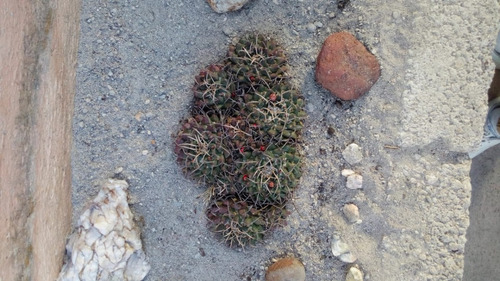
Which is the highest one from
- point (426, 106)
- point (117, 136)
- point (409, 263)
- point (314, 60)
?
point (314, 60)

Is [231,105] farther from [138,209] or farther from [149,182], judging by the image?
[138,209]

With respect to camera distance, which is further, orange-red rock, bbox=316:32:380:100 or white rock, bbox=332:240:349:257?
white rock, bbox=332:240:349:257

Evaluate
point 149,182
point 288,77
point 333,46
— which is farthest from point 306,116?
point 149,182

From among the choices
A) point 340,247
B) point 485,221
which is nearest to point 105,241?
point 340,247

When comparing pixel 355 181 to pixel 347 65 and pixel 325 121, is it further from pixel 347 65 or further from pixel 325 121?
pixel 347 65

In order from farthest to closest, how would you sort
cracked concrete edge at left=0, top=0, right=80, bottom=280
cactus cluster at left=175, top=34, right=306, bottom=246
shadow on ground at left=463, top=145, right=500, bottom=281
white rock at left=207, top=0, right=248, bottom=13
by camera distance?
shadow on ground at left=463, top=145, right=500, bottom=281
white rock at left=207, top=0, right=248, bottom=13
cactus cluster at left=175, top=34, right=306, bottom=246
cracked concrete edge at left=0, top=0, right=80, bottom=280

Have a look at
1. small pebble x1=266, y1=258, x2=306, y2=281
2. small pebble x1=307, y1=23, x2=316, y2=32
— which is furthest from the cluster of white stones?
small pebble x1=307, y1=23, x2=316, y2=32

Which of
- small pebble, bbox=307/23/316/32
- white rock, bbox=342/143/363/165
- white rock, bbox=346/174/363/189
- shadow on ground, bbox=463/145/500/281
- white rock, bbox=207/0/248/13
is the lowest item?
shadow on ground, bbox=463/145/500/281

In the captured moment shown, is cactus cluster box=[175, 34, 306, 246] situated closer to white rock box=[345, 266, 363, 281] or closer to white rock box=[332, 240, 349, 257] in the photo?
white rock box=[332, 240, 349, 257]
